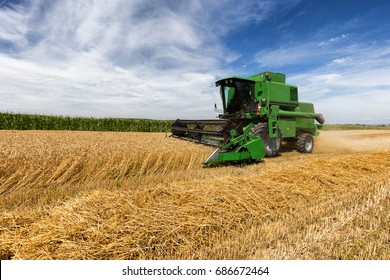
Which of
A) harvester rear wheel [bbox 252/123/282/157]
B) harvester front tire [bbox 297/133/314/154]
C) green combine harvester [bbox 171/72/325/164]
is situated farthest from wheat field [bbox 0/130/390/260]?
harvester front tire [bbox 297/133/314/154]

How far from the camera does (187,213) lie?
9.05ft

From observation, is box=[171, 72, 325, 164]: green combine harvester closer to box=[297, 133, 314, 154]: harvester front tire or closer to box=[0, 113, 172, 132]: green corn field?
box=[297, 133, 314, 154]: harvester front tire

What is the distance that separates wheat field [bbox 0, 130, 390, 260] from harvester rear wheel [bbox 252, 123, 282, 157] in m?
1.88

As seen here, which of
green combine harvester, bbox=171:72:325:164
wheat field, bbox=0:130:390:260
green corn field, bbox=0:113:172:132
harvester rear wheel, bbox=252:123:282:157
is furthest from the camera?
green corn field, bbox=0:113:172:132

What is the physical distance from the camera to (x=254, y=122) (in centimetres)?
734

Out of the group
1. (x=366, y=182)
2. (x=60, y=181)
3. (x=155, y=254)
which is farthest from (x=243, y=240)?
(x=60, y=181)

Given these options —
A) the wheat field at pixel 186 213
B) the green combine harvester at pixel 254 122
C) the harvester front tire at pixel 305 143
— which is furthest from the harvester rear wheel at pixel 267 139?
the wheat field at pixel 186 213

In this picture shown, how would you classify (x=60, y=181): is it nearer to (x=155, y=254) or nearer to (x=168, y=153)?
(x=168, y=153)

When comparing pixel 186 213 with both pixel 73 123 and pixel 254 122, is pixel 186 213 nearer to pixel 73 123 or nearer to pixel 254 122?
pixel 254 122

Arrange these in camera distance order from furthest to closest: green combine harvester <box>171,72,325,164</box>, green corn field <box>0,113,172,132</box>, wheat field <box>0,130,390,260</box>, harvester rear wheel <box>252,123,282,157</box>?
green corn field <box>0,113,172,132</box> → harvester rear wheel <box>252,123,282,157</box> → green combine harvester <box>171,72,325,164</box> → wheat field <box>0,130,390,260</box>

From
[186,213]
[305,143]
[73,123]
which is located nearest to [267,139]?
[305,143]

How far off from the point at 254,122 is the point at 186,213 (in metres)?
5.19

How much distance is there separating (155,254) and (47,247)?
37.4 inches

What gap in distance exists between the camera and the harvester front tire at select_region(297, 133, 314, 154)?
8.68m
